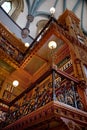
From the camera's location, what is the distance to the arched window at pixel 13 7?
12573 mm

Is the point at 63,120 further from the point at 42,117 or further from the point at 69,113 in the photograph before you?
the point at 42,117

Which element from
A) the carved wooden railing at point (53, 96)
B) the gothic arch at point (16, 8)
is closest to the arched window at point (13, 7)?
the gothic arch at point (16, 8)

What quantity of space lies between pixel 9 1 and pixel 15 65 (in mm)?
7629

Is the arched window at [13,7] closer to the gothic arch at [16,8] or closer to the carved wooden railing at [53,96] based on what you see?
the gothic arch at [16,8]

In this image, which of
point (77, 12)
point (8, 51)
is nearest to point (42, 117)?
point (8, 51)

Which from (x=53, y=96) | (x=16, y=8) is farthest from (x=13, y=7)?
(x=53, y=96)

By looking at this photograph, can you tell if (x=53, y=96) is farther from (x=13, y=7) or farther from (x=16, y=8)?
(x=13, y=7)

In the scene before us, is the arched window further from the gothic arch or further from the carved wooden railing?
the carved wooden railing

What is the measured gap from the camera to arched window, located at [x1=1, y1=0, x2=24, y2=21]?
41.3 ft

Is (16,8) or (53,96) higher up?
(16,8)

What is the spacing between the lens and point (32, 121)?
11.6ft

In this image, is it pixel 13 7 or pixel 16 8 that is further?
pixel 13 7

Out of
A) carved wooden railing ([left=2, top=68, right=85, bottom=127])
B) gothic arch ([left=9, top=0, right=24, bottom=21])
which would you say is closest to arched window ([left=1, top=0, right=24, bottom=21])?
gothic arch ([left=9, top=0, right=24, bottom=21])

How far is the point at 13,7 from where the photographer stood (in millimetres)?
12992
